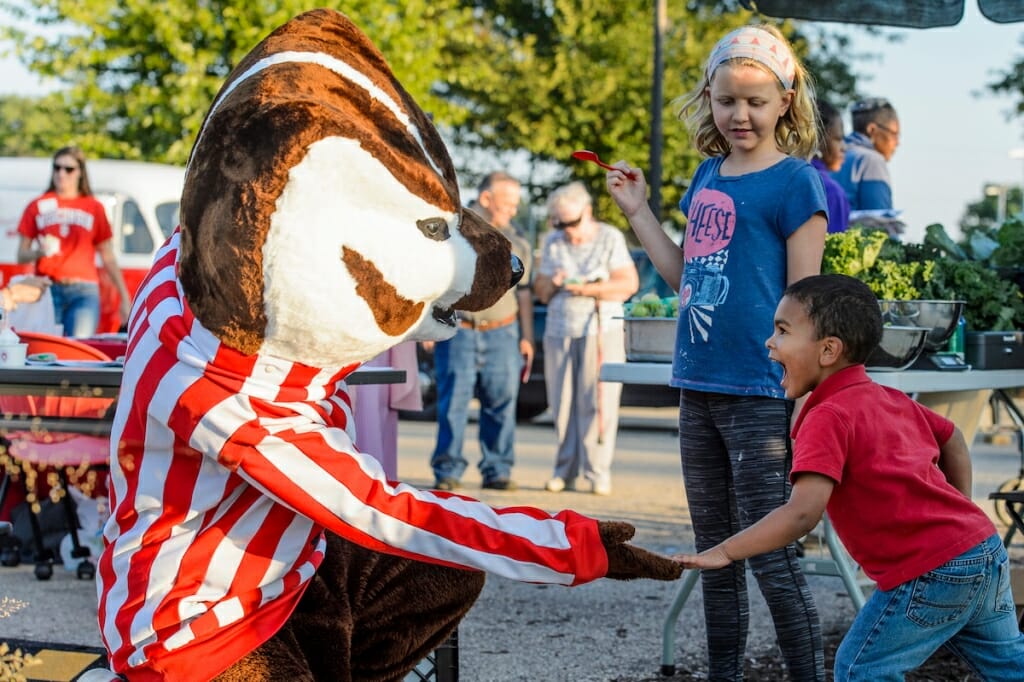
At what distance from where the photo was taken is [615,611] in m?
4.88

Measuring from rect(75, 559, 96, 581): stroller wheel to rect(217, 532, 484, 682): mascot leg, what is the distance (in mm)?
2968

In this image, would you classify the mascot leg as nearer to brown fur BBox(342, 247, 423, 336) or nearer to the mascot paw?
the mascot paw

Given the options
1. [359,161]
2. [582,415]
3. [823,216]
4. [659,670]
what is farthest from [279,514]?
[582,415]

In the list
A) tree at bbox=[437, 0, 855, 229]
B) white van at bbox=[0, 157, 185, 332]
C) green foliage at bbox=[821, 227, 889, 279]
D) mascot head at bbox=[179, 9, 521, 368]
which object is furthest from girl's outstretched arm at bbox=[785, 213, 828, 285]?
tree at bbox=[437, 0, 855, 229]

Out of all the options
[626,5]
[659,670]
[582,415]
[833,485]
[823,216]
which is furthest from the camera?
[626,5]

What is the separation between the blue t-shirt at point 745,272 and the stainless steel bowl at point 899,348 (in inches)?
36.1

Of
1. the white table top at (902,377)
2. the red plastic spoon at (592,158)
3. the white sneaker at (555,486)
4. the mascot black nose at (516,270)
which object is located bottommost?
the white sneaker at (555,486)

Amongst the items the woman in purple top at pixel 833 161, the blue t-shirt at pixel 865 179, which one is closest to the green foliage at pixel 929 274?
the woman in purple top at pixel 833 161

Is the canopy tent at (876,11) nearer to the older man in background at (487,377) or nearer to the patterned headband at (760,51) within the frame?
the patterned headband at (760,51)

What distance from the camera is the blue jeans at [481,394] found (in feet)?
25.1

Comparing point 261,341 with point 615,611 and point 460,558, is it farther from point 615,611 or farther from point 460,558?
point 615,611

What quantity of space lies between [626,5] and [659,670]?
17.7m

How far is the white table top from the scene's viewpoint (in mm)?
4023

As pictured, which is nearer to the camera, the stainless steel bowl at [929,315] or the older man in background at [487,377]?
the stainless steel bowl at [929,315]
